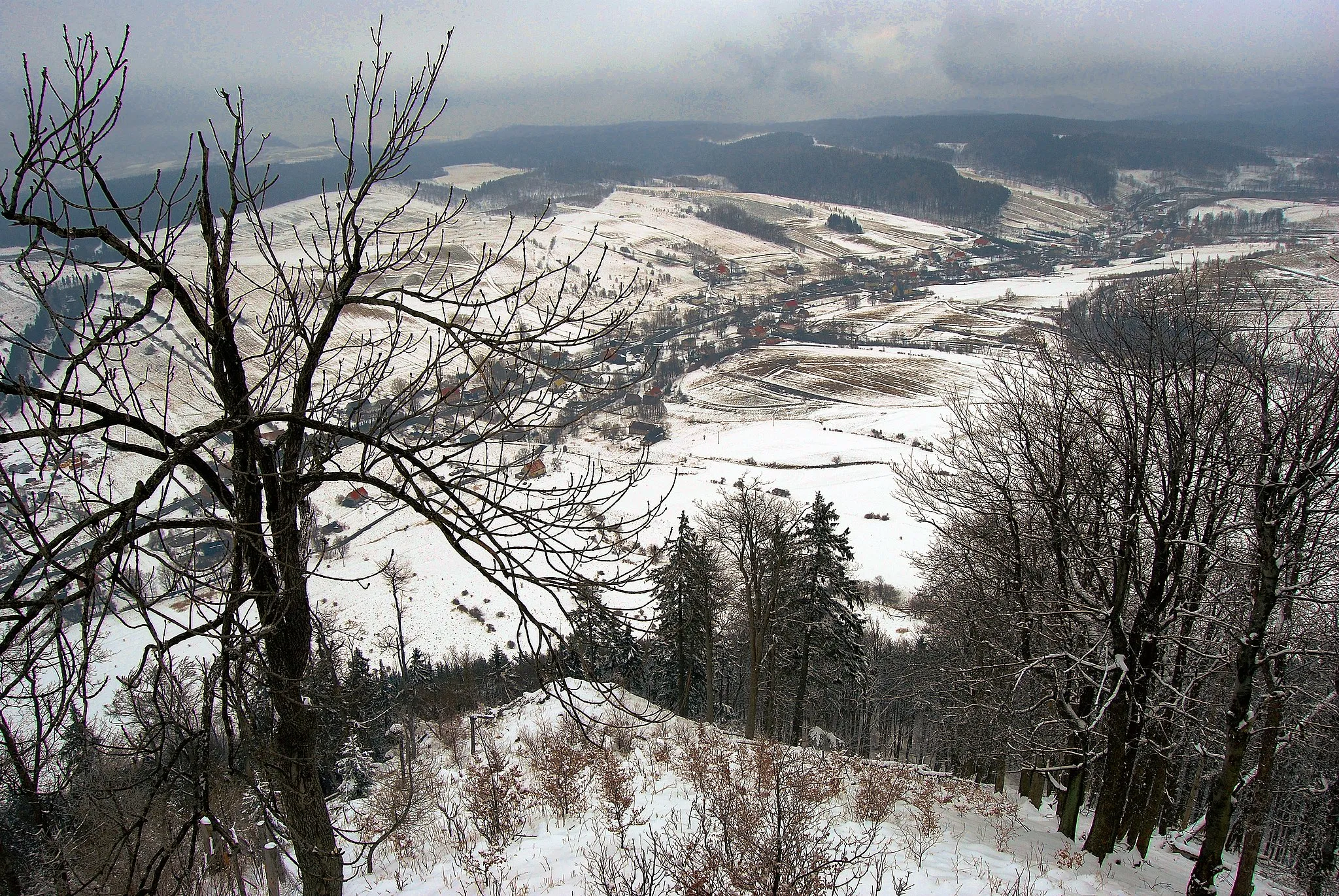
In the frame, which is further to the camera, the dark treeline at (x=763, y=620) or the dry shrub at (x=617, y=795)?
the dark treeline at (x=763, y=620)

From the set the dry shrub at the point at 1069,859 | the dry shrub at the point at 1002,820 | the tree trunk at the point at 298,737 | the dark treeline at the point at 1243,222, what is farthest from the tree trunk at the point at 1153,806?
the dark treeline at the point at 1243,222

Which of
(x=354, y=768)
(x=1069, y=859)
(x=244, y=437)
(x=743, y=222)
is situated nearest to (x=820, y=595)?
(x=1069, y=859)

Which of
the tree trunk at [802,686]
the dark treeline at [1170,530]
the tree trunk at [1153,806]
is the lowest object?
the tree trunk at [802,686]

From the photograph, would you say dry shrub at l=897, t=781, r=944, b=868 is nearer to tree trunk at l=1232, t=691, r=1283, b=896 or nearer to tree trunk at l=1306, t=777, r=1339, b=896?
tree trunk at l=1232, t=691, r=1283, b=896

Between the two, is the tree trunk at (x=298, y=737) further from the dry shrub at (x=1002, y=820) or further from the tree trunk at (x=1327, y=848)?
the tree trunk at (x=1327, y=848)

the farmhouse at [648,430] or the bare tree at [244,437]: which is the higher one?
the bare tree at [244,437]

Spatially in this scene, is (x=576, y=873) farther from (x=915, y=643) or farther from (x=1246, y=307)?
(x=915, y=643)

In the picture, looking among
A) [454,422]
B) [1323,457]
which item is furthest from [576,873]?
[1323,457]
